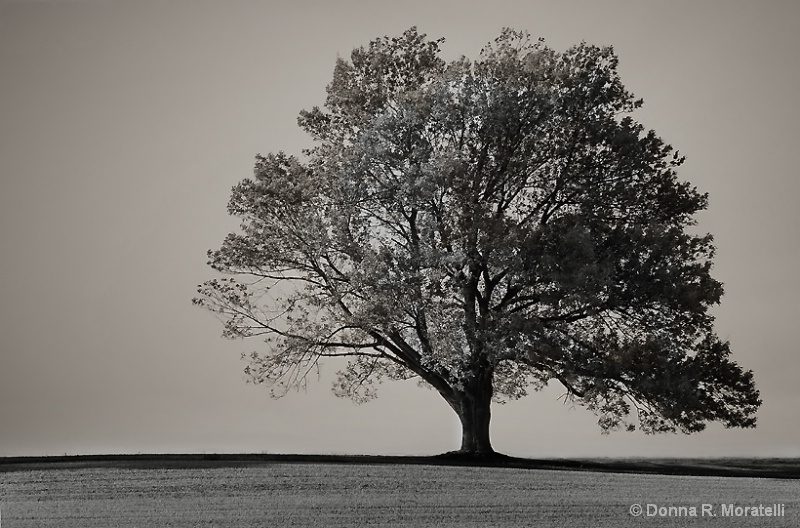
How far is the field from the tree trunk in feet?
6.63

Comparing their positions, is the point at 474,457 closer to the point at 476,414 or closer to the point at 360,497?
the point at 476,414

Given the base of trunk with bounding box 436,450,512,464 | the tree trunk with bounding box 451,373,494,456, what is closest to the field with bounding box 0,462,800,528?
the base of trunk with bounding box 436,450,512,464

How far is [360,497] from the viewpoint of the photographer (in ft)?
31.7

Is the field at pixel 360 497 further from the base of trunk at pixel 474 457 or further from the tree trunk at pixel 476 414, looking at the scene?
the tree trunk at pixel 476 414

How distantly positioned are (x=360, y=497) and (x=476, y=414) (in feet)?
14.2

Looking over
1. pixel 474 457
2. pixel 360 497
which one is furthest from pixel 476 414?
pixel 360 497

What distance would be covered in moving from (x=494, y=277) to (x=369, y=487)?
179 inches

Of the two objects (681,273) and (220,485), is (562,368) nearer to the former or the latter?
(681,273)

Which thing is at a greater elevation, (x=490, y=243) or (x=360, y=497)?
(x=490, y=243)

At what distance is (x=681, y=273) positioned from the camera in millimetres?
13344

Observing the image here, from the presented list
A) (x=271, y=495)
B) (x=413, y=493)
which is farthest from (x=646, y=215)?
(x=271, y=495)

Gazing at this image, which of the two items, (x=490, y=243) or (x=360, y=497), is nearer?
(x=360, y=497)

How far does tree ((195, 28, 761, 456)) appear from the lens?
42.8 feet

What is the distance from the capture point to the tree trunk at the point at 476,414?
13.7m
